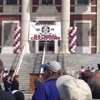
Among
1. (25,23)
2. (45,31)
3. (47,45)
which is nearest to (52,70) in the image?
(45,31)

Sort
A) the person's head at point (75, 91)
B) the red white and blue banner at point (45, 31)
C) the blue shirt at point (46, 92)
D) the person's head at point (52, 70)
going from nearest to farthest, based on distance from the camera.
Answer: the person's head at point (75, 91)
the blue shirt at point (46, 92)
the person's head at point (52, 70)
the red white and blue banner at point (45, 31)

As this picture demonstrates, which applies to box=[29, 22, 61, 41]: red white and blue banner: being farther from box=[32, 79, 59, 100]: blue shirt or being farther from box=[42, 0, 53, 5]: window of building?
box=[32, 79, 59, 100]: blue shirt

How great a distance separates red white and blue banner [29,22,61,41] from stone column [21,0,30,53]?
1.09 metres

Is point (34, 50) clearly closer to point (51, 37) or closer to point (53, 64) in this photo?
point (51, 37)

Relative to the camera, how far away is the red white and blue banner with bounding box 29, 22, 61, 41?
112 ft

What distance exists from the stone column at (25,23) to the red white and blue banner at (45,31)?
1.09m

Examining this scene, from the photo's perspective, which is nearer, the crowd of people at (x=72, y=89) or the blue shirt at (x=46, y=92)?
the crowd of people at (x=72, y=89)

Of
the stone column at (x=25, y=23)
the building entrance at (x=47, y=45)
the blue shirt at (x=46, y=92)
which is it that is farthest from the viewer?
the building entrance at (x=47, y=45)

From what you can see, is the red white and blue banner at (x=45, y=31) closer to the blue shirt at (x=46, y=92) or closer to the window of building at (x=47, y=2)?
the window of building at (x=47, y=2)

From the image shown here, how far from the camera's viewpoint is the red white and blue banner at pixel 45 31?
3406 cm

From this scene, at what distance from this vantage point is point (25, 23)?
36156 mm

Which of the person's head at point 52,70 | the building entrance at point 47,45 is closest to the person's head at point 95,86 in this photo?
the person's head at point 52,70

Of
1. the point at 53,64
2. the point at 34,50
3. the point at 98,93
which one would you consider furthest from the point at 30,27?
the point at 98,93

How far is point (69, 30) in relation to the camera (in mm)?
35344
